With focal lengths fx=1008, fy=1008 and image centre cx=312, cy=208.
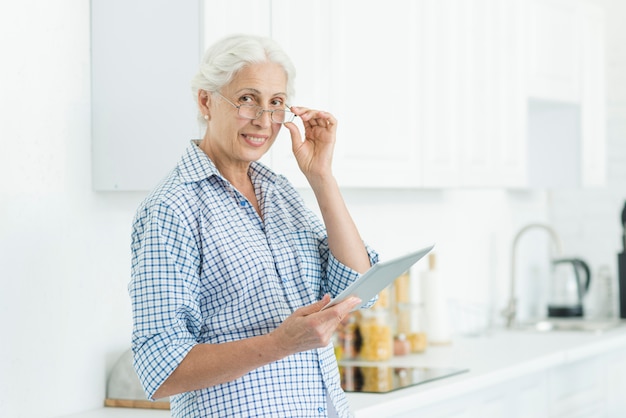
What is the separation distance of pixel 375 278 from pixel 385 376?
1193 mm

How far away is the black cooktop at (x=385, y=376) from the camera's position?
8.47ft

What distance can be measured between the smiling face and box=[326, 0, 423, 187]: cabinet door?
81 cm

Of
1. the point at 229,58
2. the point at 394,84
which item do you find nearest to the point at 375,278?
the point at 229,58

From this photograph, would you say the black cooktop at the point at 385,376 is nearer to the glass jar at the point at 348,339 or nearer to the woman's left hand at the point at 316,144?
the glass jar at the point at 348,339

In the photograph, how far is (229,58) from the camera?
1.84 meters

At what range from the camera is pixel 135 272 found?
171 centimetres

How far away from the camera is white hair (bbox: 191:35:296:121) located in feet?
6.03

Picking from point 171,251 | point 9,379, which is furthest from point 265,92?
point 9,379

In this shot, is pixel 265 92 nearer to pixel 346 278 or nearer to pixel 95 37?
pixel 346 278

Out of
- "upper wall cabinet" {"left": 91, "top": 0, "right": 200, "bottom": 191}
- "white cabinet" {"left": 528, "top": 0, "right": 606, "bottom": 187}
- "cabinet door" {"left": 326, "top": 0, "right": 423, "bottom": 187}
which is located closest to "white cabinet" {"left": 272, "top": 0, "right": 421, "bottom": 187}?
"cabinet door" {"left": 326, "top": 0, "right": 423, "bottom": 187}

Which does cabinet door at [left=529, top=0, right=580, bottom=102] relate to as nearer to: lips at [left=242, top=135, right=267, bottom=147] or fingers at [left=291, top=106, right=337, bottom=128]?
fingers at [left=291, top=106, right=337, bottom=128]

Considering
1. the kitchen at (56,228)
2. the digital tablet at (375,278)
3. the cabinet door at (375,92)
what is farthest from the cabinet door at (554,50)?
the digital tablet at (375,278)

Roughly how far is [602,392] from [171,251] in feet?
Result: 8.08

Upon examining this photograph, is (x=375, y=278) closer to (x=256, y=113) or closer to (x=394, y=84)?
(x=256, y=113)
